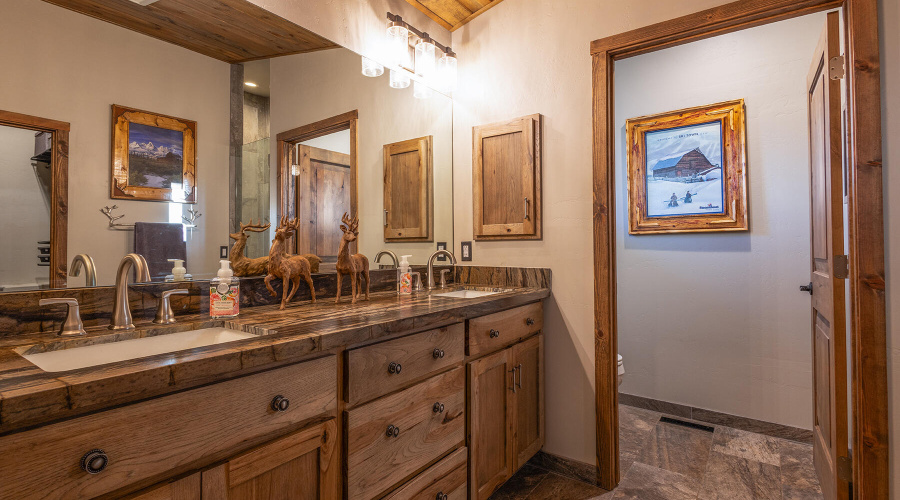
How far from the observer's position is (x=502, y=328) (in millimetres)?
1812

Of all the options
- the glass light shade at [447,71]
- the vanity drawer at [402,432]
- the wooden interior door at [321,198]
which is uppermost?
the glass light shade at [447,71]

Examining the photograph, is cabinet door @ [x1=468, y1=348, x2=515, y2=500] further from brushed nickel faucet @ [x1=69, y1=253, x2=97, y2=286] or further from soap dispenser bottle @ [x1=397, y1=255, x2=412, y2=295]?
brushed nickel faucet @ [x1=69, y1=253, x2=97, y2=286]

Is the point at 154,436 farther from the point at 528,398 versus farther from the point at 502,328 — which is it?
the point at 528,398

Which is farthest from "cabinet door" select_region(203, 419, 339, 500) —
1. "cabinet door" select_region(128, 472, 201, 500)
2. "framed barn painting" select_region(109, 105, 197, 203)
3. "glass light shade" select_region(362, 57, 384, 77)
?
"glass light shade" select_region(362, 57, 384, 77)

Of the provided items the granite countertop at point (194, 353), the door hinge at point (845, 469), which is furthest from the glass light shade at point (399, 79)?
the door hinge at point (845, 469)

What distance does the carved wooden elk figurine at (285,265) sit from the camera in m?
1.52

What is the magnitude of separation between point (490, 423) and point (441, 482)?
0.33 metres

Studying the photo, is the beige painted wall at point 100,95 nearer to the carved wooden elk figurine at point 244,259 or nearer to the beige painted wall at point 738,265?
the carved wooden elk figurine at point 244,259

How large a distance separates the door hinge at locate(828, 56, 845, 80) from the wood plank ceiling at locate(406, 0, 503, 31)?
4.85 ft

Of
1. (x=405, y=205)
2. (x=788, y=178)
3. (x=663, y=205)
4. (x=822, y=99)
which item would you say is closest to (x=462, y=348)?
(x=405, y=205)

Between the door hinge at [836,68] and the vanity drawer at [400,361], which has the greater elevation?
the door hinge at [836,68]

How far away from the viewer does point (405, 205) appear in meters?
2.29

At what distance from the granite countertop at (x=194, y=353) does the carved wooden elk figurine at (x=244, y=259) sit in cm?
13

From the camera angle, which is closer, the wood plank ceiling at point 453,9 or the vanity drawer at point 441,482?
the vanity drawer at point 441,482
